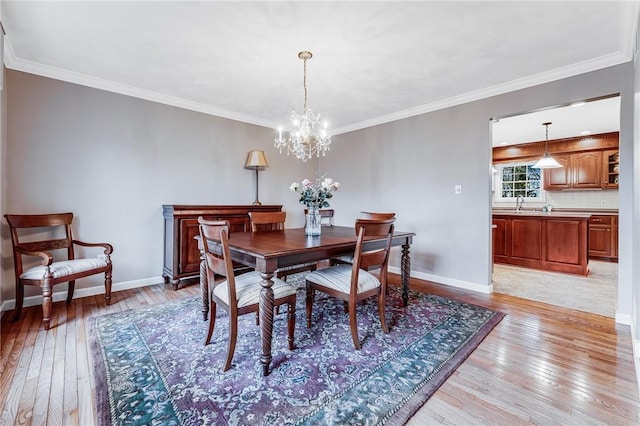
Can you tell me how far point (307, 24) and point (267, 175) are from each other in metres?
2.72

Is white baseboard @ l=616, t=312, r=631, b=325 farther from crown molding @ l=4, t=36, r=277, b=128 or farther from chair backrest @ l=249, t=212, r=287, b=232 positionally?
crown molding @ l=4, t=36, r=277, b=128

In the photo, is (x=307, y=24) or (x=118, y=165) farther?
(x=118, y=165)

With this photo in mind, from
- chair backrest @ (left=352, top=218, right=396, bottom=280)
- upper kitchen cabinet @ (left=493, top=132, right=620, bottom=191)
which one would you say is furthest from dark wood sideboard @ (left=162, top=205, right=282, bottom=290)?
upper kitchen cabinet @ (left=493, top=132, right=620, bottom=191)

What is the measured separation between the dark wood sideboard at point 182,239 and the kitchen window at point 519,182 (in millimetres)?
6443

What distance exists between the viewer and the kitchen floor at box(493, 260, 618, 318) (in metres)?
2.95

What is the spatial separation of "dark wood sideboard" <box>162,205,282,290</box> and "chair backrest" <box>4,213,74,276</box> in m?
0.88

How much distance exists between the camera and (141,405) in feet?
4.76

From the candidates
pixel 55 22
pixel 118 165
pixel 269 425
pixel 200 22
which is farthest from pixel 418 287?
pixel 55 22

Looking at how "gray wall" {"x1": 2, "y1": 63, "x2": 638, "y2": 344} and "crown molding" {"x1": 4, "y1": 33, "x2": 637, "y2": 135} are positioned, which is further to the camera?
"gray wall" {"x1": 2, "y1": 63, "x2": 638, "y2": 344}

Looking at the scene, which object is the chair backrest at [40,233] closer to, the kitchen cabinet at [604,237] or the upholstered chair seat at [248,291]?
the upholstered chair seat at [248,291]

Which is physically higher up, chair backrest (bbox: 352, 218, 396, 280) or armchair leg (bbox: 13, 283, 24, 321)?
chair backrest (bbox: 352, 218, 396, 280)

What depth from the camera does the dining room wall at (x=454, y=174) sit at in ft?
8.19

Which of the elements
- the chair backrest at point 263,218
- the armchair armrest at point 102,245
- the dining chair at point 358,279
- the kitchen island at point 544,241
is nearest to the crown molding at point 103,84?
the armchair armrest at point 102,245

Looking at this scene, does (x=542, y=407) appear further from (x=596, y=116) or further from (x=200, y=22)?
(x=596, y=116)
